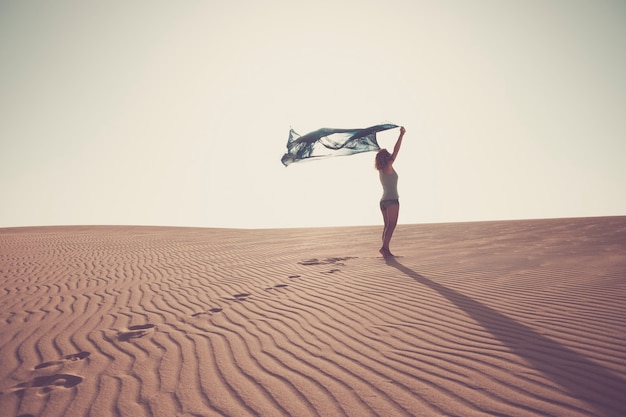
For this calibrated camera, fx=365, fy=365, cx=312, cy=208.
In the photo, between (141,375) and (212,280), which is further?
(212,280)

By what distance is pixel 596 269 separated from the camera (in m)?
6.20

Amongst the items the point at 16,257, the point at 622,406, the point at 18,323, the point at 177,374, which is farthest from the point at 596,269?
the point at 16,257

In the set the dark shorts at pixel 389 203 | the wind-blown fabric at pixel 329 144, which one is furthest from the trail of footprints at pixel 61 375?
the wind-blown fabric at pixel 329 144

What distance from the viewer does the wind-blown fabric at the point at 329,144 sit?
8594mm

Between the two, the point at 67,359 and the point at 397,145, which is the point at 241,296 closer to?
the point at 67,359

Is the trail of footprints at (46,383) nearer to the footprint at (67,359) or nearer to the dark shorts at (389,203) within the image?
the footprint at (67,359)

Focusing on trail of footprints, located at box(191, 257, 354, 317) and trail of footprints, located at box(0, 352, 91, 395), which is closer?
trail of footprints, located at box(0, 352, 91, 395)

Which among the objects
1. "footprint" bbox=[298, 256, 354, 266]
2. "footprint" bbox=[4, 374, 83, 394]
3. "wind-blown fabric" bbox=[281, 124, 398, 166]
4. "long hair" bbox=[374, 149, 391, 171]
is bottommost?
"footprint" bbox=[4, 374, 83, 394]

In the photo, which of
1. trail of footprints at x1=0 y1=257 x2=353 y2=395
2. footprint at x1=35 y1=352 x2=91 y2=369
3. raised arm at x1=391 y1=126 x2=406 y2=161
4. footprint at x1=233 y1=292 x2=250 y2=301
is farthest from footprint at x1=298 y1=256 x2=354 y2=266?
footprint at x1=35 y1=352 x2=91 y2=369

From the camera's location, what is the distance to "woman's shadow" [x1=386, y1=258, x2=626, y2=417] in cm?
226

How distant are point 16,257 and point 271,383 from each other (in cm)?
1282

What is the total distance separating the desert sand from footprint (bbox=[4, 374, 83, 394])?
0.02m

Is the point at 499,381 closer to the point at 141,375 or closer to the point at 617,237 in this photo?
the point at 141,375

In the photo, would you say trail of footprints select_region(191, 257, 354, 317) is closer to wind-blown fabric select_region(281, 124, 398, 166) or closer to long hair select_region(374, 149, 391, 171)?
long hair select_region(374, 149, 391, 171)
